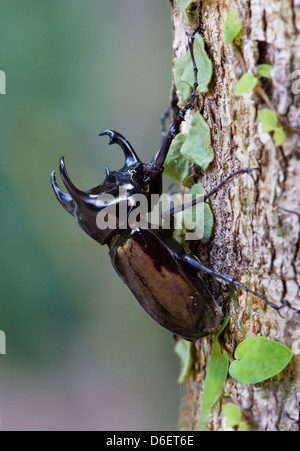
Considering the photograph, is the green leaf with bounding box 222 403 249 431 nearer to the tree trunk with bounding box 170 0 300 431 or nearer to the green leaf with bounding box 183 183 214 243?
the tree trunk with bounding box 170 0 300 431

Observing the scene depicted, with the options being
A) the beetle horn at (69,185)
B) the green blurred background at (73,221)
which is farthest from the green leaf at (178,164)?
the green blurred background at (73,221)

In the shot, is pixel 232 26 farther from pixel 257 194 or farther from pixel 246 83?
pixel 257 194

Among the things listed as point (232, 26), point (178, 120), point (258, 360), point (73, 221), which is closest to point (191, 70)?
point (178, 120)

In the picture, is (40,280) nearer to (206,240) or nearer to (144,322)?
(144,322)

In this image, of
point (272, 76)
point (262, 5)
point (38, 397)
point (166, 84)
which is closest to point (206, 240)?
point (272, 76)

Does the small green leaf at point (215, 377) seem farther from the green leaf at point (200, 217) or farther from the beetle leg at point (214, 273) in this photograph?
the green leaf at point (200, 217)

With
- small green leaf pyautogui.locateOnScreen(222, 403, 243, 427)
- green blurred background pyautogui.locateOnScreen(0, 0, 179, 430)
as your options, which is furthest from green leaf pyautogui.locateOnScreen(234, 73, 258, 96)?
green blurred background pyautogui.locateOnScreen(0, 0, 179, 430)

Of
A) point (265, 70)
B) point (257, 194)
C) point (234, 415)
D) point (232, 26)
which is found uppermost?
point (232, 26)
